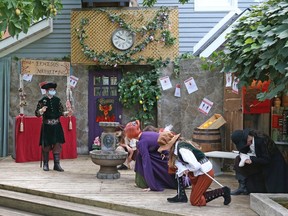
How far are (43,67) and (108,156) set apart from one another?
2.96m

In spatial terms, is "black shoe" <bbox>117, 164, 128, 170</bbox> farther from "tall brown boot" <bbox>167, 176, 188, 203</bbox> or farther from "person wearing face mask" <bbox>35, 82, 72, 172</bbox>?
"tall brown boot" <bbox>167, 176, 188, 203</bbox>

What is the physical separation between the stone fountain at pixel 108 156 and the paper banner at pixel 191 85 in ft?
9.47

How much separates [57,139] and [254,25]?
13.4 ft

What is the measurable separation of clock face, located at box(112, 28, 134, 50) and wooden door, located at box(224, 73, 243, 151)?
98.4 inches

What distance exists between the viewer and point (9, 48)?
34.4 feet

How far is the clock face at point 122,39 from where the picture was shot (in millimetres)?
9898

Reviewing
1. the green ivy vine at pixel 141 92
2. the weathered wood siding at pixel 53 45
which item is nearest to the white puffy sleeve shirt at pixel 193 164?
the green ivy vine at pixel 141 92

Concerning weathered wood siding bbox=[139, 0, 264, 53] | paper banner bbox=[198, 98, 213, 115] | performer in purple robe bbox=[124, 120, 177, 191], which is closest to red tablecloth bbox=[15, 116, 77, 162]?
paper banner bbox=[198, 98, 213, 115]

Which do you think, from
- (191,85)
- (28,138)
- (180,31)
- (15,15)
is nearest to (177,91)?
(191,85)

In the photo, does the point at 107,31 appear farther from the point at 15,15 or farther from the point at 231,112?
the point at 15,15

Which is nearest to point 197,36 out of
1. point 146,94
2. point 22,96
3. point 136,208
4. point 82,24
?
point 146,94

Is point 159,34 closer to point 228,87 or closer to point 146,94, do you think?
point 146,94

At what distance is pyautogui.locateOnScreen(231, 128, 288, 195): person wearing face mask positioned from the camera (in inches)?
215

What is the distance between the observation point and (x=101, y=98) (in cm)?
1028
